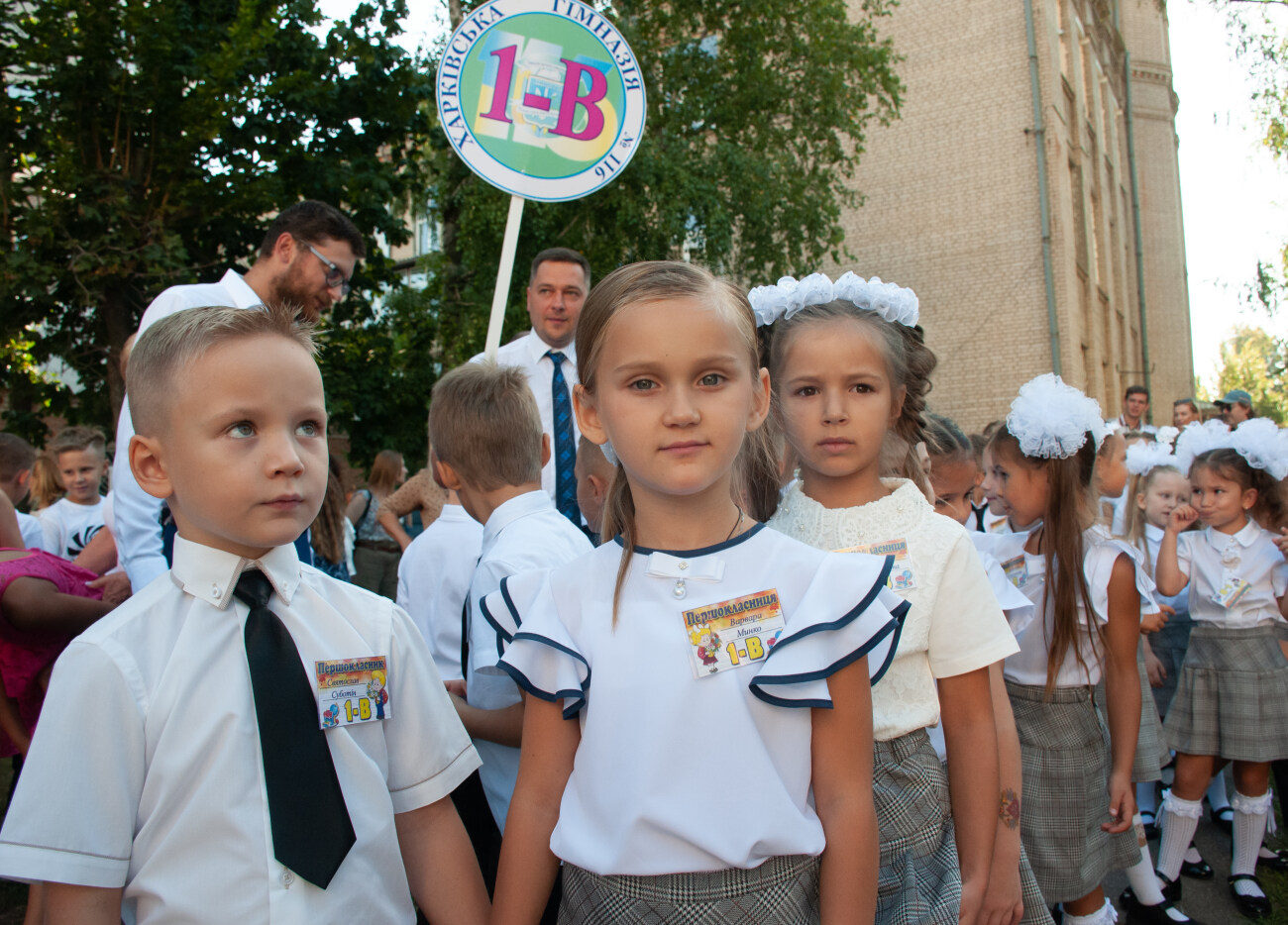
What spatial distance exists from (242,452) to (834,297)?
135 centimetres

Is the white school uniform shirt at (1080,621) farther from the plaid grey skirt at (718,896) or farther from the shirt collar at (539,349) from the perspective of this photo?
the shirt collar at (539,349)

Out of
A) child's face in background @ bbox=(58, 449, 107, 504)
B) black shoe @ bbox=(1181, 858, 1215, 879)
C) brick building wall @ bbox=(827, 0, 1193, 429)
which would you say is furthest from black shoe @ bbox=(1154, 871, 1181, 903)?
brick building wall @ bbox=(827, 0, 1193, 429)

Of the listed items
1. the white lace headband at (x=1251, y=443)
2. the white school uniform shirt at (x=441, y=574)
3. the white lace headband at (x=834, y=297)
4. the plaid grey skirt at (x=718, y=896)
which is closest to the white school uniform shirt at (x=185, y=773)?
the plaid grey skirt at (x=718, y=896)

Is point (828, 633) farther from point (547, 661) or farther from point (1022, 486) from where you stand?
point (1022, 486)

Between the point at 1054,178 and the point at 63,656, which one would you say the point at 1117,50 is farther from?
the point at 63,656

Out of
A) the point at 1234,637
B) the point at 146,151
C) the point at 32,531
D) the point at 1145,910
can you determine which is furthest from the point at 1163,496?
the point at 146,151

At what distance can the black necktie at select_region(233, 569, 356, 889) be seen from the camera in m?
1.42

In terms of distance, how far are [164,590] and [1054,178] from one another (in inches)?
745

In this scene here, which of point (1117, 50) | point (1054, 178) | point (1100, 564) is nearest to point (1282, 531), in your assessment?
point (1100, 564)

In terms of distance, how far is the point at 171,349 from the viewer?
1555mm

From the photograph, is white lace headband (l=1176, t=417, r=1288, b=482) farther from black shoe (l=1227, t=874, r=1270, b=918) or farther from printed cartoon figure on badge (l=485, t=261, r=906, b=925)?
printed cartoon figure on badge (l=485, t=261, r=906, b=925)

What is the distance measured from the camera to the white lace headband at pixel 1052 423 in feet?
10.8

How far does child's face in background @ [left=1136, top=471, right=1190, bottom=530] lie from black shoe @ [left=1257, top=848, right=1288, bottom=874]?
1.81 meters

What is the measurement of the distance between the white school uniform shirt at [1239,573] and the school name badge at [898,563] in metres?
3.31
